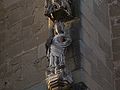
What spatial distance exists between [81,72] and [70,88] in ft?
0.79

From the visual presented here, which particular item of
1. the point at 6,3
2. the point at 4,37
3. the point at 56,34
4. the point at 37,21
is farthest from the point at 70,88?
the point at 6,3

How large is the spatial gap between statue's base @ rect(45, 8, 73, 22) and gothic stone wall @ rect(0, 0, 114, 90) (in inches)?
2.8

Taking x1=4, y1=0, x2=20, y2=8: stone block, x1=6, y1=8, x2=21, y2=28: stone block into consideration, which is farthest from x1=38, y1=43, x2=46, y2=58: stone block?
x1=4, y1=0, x2=20, y2=8: stone block

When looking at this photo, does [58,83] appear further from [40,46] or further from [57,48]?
[40,46]

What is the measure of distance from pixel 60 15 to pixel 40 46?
614 mm

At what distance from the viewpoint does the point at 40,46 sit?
5441 millimetres

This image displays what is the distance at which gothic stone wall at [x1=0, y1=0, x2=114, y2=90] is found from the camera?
15.8ft

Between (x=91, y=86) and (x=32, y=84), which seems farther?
(x=32, y=84)

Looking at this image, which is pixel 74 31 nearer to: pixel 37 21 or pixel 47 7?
pixel 47 7

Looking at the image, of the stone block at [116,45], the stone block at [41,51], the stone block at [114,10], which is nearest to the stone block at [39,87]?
the stone block at [41,51]

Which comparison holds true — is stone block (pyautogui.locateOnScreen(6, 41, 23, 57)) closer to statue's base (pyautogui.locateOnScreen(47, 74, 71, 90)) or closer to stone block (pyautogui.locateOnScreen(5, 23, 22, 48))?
stone block (pyautogui.locateOnScreen(5, 23, 22, 48))

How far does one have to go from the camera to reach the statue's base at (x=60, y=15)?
492 centimetres

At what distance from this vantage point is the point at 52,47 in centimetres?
474

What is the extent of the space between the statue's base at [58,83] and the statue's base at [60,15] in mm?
712
